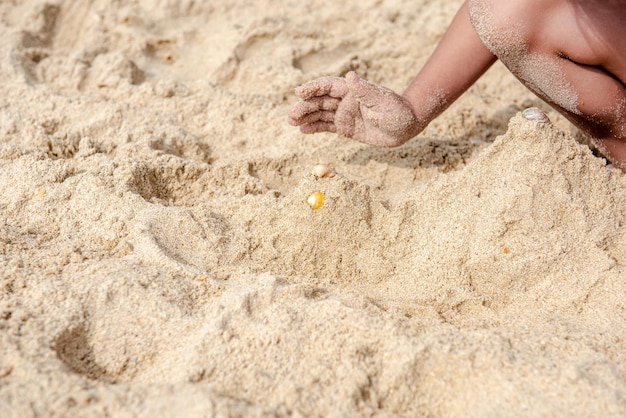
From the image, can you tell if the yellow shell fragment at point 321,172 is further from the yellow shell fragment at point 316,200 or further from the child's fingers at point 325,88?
the child's fingers at point 325,88

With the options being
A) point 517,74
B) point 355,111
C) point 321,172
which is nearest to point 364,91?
point 355,111

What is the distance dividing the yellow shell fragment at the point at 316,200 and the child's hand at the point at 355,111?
28cm

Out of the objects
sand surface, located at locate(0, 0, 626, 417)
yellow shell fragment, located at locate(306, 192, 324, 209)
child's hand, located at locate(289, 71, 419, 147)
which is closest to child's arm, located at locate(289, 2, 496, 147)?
child's hand, located at locate(289, 71, 419, 147)

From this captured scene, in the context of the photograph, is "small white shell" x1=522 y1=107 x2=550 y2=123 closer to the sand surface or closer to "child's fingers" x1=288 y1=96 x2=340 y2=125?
the sand surface

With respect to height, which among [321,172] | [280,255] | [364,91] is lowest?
[280,255]

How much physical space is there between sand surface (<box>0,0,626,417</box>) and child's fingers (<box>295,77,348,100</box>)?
0.23 m

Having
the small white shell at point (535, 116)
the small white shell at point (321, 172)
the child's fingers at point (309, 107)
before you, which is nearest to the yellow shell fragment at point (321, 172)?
the small white shell at point (321, 172)

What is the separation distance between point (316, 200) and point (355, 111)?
1.10 feet

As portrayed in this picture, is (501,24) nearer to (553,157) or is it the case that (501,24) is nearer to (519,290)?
(553,157)

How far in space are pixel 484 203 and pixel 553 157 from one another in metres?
0.20

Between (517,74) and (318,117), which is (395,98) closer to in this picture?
(318,117)

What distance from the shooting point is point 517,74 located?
1.48 metres

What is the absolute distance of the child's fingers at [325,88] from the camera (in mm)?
1492

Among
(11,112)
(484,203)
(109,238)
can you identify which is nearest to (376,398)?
(484,203)
